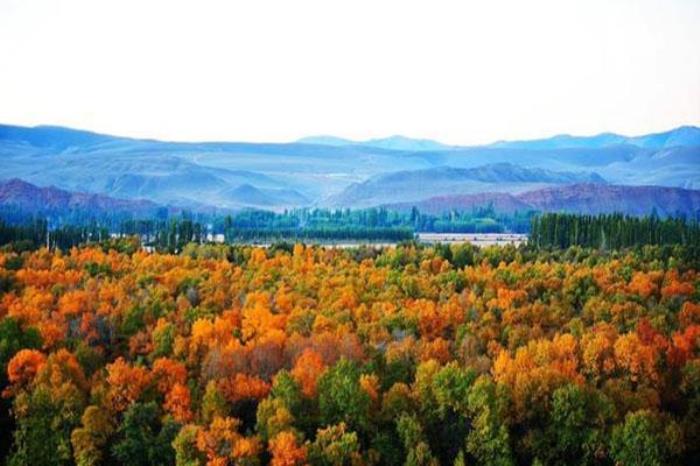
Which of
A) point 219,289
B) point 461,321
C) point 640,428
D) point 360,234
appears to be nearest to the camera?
point 640,428

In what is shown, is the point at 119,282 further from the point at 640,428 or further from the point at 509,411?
the point at 640,428

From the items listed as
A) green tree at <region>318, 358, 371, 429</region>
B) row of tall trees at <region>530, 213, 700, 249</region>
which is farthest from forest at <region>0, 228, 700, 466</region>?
row of tall trees at <region>530, 213, 700, 249</region>

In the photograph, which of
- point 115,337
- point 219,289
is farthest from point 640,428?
point 219,289

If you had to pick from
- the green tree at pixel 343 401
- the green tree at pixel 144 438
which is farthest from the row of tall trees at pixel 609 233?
the green tree at pixel 144 438

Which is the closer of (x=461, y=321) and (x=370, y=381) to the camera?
(x=370, y=381)

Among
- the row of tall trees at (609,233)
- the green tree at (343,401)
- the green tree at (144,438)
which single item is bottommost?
the green tree at (144,438)

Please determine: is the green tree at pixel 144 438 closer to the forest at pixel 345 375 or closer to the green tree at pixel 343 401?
the forest at pixel 345 375

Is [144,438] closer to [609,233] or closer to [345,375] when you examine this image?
[345,375]

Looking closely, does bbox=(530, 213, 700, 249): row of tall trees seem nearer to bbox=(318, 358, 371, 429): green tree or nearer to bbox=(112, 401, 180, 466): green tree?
bbox=(318, 358, 371, 429): green tree

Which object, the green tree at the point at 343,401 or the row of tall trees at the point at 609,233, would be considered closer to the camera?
the green tree at the point at 343,401
